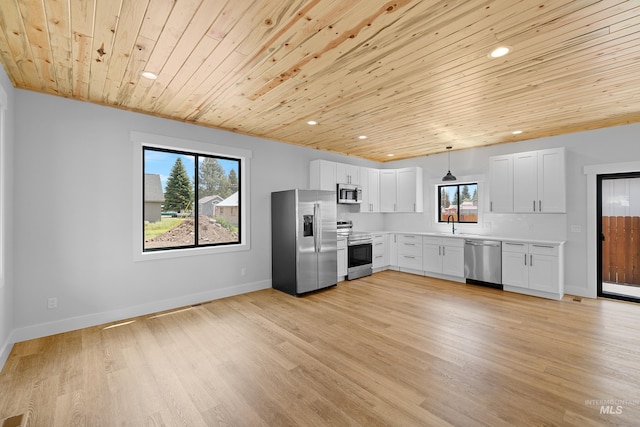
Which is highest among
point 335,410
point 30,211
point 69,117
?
point 69,117

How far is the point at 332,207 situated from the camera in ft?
17.3

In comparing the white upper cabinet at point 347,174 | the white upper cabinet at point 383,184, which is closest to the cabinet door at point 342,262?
the white upper cabinet at point 383,184

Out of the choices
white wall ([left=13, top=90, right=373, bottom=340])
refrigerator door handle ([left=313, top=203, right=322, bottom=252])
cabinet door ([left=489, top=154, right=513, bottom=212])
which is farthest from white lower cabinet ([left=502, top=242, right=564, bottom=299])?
white wall ([left=13, top=90, right=373, bottom=340])

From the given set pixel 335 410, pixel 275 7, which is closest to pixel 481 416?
pixel 335 410

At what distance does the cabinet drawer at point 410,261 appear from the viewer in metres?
6.18

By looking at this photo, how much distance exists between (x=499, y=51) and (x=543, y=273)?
12.7 ft

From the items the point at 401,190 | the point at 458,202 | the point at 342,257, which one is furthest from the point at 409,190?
the point at 342,257

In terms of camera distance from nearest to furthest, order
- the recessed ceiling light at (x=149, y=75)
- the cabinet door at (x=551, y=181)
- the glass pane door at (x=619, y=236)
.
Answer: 1. the recessed ceiling light at (x=149, y=75)
2. the glass pane door at (x=619, y=236)
3. the cabinet door at (x=551, y=181)

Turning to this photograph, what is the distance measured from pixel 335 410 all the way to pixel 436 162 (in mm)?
5737

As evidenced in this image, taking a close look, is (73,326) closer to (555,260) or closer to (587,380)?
(587,380)

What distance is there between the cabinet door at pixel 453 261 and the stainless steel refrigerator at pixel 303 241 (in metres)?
2.25

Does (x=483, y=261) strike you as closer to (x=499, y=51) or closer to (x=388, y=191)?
(x=388, y=191)

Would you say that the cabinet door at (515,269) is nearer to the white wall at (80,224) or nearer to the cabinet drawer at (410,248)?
the cabinet drawer at (410,248)

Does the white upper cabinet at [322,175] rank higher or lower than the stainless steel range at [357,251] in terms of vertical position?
higher
